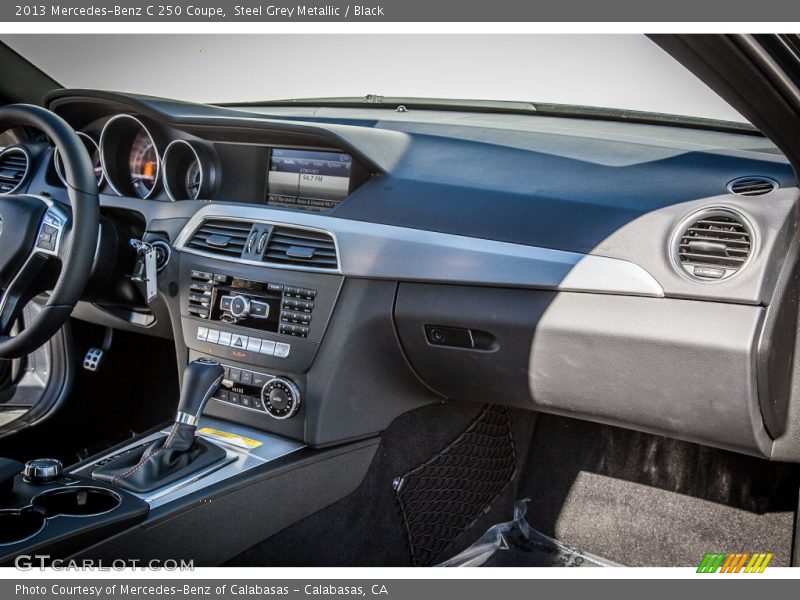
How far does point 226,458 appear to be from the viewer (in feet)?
5.95

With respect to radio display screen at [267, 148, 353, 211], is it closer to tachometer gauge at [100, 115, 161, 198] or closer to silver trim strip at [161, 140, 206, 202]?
silver trim strip at [161, 140, 206, 202]

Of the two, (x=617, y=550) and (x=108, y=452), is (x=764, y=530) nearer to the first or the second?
(x=617, y=550)

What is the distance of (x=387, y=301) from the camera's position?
5.97 feet

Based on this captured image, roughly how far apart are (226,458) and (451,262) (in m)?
0.67

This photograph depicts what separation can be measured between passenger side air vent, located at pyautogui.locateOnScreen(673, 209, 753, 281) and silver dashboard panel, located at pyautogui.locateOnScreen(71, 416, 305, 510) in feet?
3.16

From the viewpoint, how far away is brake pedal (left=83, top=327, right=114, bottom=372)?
2469mm

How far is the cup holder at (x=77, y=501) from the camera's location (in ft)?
4.95

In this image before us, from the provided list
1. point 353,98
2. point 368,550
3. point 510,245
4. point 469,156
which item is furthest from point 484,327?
point 353,98

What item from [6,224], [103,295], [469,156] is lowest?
[103,295]

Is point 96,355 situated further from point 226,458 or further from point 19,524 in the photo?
point 19,524

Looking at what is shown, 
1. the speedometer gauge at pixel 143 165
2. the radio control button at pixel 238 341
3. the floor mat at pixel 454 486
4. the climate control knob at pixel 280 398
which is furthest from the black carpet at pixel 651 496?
the speedometer gauge at pixel 143 165

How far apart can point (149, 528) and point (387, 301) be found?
26.9 inches

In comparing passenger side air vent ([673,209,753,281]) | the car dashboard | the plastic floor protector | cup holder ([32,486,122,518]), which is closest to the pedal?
the car dashboard

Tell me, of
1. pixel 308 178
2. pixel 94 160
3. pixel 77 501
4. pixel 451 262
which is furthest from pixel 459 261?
pixel 94 160
